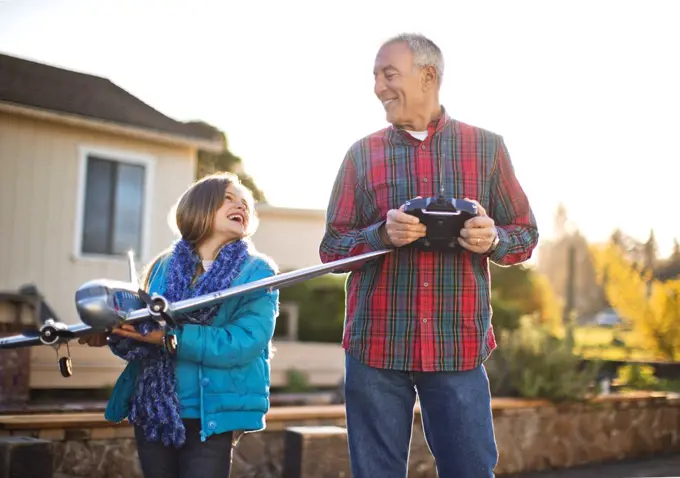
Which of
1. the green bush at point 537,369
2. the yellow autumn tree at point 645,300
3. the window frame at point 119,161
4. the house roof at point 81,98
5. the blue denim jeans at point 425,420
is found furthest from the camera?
the yellow autumn tree at point 645,300

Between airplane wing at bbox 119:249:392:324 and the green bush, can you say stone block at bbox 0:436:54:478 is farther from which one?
the green bush

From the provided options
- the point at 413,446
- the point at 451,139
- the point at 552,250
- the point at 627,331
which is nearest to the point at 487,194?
the point at 451,139

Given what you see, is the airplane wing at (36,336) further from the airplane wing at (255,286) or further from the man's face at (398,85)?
the man's face at (398,85)

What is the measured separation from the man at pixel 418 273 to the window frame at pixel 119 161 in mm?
8396

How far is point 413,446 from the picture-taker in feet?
19.6

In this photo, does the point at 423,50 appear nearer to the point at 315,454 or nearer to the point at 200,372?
the point at 200,372

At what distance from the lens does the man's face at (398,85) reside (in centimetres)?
276

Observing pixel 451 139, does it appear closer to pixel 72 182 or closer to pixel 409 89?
pixel 409 89

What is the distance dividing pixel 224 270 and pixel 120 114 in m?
8.61

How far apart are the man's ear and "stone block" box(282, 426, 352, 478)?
2.66 metres

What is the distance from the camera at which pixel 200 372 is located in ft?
9.38

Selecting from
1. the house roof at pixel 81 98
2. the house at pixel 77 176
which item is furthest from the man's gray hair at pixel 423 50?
the house roof at pixel 81 98

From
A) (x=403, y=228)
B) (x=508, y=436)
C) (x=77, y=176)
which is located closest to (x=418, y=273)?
(x=403, y=228)

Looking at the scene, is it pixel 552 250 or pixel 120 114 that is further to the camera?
pixel 552 250
